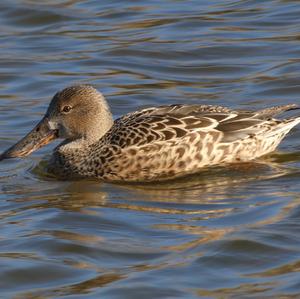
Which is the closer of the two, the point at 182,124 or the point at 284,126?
the point at 182,124

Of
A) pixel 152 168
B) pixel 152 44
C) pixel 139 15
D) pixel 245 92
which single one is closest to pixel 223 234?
pixel 152 168

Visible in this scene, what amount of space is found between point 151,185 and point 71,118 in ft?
3.50

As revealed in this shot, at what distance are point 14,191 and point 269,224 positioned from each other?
7.84ft

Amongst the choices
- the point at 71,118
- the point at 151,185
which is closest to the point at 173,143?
the point at 151,185

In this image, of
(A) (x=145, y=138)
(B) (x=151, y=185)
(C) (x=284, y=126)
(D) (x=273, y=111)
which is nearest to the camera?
(B) (x=151, y=185)

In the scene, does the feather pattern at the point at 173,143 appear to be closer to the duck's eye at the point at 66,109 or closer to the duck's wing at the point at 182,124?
the duck's wing at the point at 182,124

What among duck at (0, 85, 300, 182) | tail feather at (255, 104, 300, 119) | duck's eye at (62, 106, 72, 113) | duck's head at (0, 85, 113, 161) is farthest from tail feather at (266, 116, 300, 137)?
duck's eye at (62, 106, 72, 113)

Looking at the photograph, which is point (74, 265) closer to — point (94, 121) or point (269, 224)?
point (269, 224)

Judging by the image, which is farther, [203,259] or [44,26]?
[44,26]

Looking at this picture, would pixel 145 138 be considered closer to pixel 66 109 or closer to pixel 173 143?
pixel 173 143

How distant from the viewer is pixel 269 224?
9219 mm

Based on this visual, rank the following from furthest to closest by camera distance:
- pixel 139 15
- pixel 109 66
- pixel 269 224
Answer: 1. pixel 139 15
2. pixel 109 66
3. pixel 269 224

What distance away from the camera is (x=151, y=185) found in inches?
420

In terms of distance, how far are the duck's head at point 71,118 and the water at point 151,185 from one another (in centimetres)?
25
